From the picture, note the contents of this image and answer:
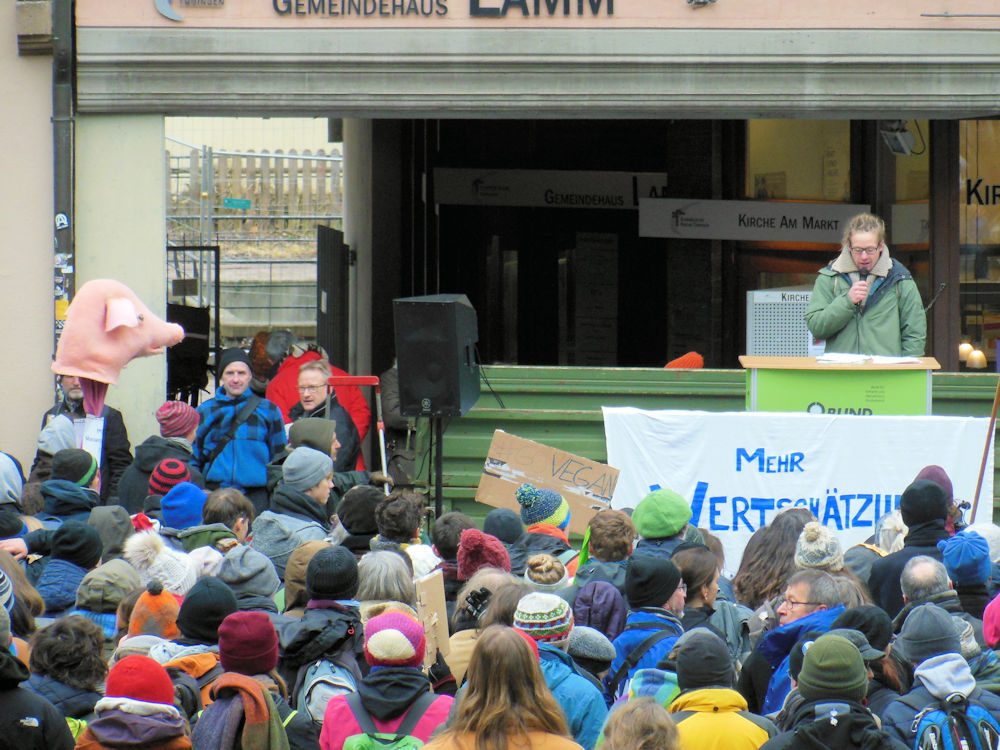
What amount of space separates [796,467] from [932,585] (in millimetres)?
3630

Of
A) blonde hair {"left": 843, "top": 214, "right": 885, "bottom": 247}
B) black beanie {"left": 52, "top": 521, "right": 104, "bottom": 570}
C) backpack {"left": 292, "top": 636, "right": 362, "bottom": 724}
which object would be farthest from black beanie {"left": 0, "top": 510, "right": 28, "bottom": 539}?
blonde hair {"left": 843, "top": 214, "right": 885, "bottom": 247}

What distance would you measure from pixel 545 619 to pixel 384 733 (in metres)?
0.69

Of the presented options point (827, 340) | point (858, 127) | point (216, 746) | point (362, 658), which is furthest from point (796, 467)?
point (858, 127)

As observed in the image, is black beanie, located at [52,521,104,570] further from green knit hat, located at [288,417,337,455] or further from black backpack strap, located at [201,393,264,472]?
black backpack strap, located at [201,393,264,472]

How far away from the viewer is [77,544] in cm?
553

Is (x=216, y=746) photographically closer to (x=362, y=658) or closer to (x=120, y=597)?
(x=362, y=658)

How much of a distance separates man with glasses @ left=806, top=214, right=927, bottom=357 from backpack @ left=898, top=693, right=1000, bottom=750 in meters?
5.18

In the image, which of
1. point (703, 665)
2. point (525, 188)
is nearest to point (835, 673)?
point (703, 665)

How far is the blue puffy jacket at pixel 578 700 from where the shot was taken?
4191 millimetres

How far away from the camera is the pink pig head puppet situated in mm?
8531

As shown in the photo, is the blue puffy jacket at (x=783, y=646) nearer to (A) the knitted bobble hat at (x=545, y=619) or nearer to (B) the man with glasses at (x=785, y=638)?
(B) the man with glasses at (x=785, y=638)

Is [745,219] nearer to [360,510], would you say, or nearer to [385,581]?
[360,510]

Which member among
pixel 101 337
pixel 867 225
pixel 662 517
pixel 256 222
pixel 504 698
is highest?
pixel 256 222

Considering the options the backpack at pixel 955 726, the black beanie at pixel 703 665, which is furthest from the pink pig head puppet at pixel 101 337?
the backpack at pixel 955 726
